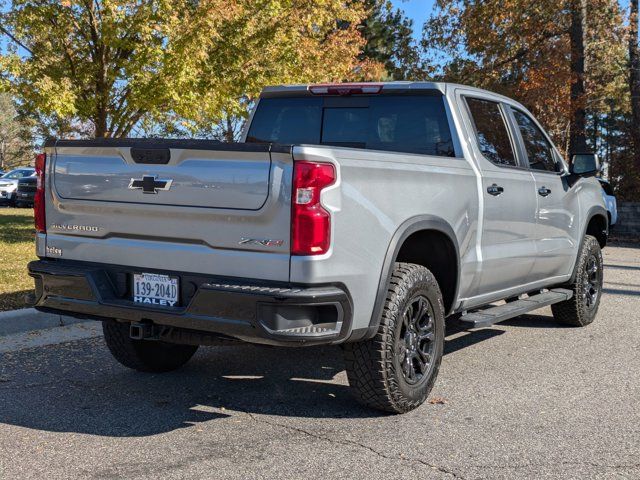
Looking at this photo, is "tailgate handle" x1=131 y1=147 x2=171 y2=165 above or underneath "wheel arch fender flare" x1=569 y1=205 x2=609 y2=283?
above

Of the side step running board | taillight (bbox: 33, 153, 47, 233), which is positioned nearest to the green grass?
taillight (bbox: 33, 153, 47, 233)

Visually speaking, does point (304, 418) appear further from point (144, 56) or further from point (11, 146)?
point (11, 146)

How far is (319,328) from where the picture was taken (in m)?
3.87

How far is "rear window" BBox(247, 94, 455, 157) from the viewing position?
5.39 meters

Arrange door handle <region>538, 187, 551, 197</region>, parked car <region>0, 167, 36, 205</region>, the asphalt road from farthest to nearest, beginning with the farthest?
parked car <region>0, 167, 36, 205</region> → door handle <region>538, 187, 551, 197</region> → the asphalt road

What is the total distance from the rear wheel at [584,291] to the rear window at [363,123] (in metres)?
2.59

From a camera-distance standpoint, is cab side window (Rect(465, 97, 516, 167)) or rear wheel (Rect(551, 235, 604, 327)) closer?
cab side window (Rect(465, 97, 516, 167))

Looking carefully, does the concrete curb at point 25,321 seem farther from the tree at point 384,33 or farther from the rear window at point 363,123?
the tree at point 384,33

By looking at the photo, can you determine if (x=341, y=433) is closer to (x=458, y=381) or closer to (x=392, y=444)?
(x=392, y=444)

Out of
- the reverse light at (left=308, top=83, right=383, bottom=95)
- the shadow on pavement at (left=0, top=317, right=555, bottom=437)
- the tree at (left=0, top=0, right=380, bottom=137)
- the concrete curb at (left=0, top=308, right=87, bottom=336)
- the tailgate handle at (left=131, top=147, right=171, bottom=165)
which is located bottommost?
the shadow on pavement at (left=0, top=317, right=555, bottom=437)

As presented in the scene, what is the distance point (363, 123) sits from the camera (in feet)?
18.2

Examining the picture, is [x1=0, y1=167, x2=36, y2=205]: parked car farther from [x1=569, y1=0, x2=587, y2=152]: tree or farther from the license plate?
the license plate


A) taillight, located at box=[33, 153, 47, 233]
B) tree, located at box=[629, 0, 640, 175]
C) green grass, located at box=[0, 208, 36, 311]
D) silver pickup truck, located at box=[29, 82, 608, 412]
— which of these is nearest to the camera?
silver pickup truck, located at box=[29, 82, 608, 412]

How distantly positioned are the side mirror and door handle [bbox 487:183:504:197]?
1.52 meters
